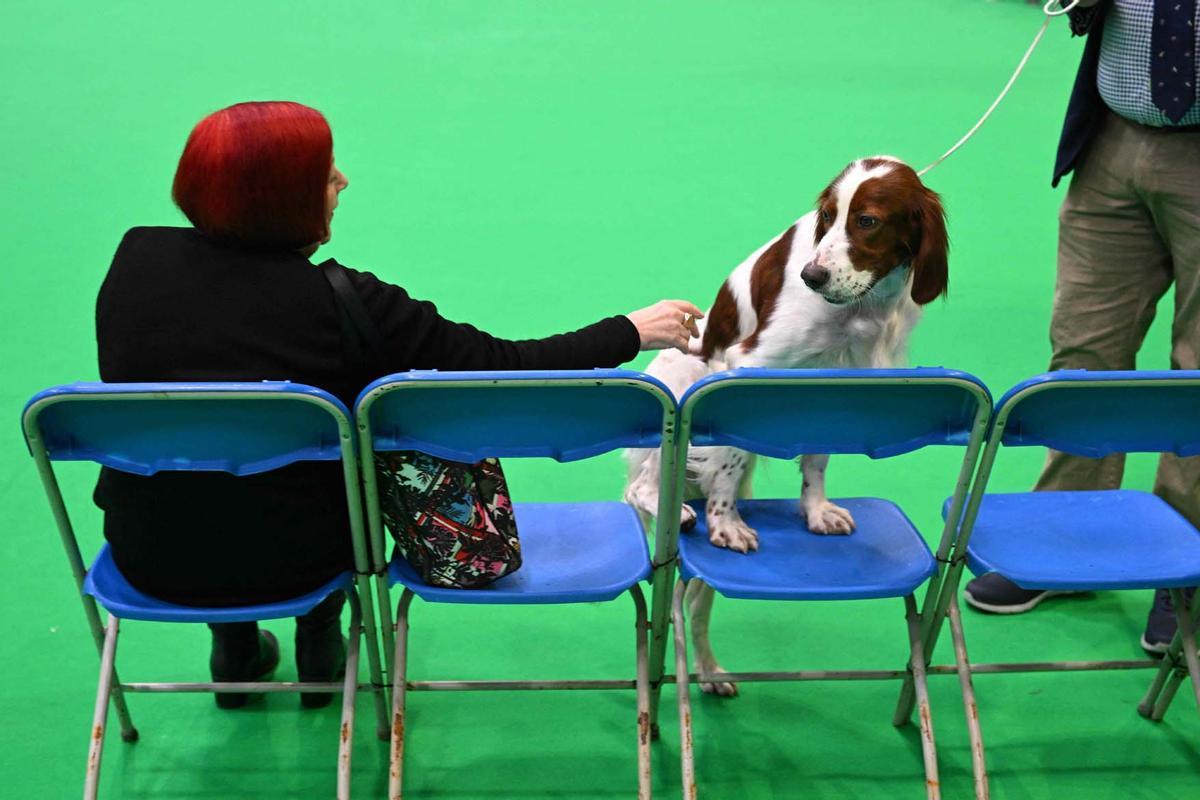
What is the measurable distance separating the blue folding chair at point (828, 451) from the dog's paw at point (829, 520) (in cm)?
2

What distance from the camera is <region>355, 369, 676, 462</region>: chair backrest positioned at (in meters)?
1.99

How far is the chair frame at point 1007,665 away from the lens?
2088 mm

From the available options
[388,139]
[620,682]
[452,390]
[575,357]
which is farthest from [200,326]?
[388,139]

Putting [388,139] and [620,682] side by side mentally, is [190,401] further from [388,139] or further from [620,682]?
[388,139]

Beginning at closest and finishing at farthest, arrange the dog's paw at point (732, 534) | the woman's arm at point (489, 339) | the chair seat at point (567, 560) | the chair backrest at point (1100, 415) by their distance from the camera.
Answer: the chair backrest at point (1100, 415)
the woman's arm at point (489, 339)
the chair seat at point (567, 560)
the dog's paw at point (732, 534)

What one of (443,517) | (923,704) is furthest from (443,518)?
(923,704)

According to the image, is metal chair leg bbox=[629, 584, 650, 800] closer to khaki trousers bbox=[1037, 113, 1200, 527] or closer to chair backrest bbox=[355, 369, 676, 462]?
chair backrest bbox=[355, 369, 676, 462]

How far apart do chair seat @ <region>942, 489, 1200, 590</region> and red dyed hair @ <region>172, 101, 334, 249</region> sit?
4.93ft

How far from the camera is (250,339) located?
2.14 meters

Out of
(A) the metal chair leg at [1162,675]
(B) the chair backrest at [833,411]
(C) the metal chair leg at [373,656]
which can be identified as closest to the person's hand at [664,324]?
(B) the chair backrest at [833,411]

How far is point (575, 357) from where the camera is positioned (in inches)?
94.1

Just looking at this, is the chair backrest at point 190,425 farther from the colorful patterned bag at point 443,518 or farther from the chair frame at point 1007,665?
the chair frame at point 1007,665

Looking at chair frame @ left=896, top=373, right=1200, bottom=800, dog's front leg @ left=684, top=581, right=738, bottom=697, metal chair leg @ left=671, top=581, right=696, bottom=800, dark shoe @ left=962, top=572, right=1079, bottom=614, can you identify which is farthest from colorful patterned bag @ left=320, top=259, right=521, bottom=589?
dark shoe @ left=962, top=572, right=1079, bottom=614

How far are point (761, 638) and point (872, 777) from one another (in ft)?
1.74
